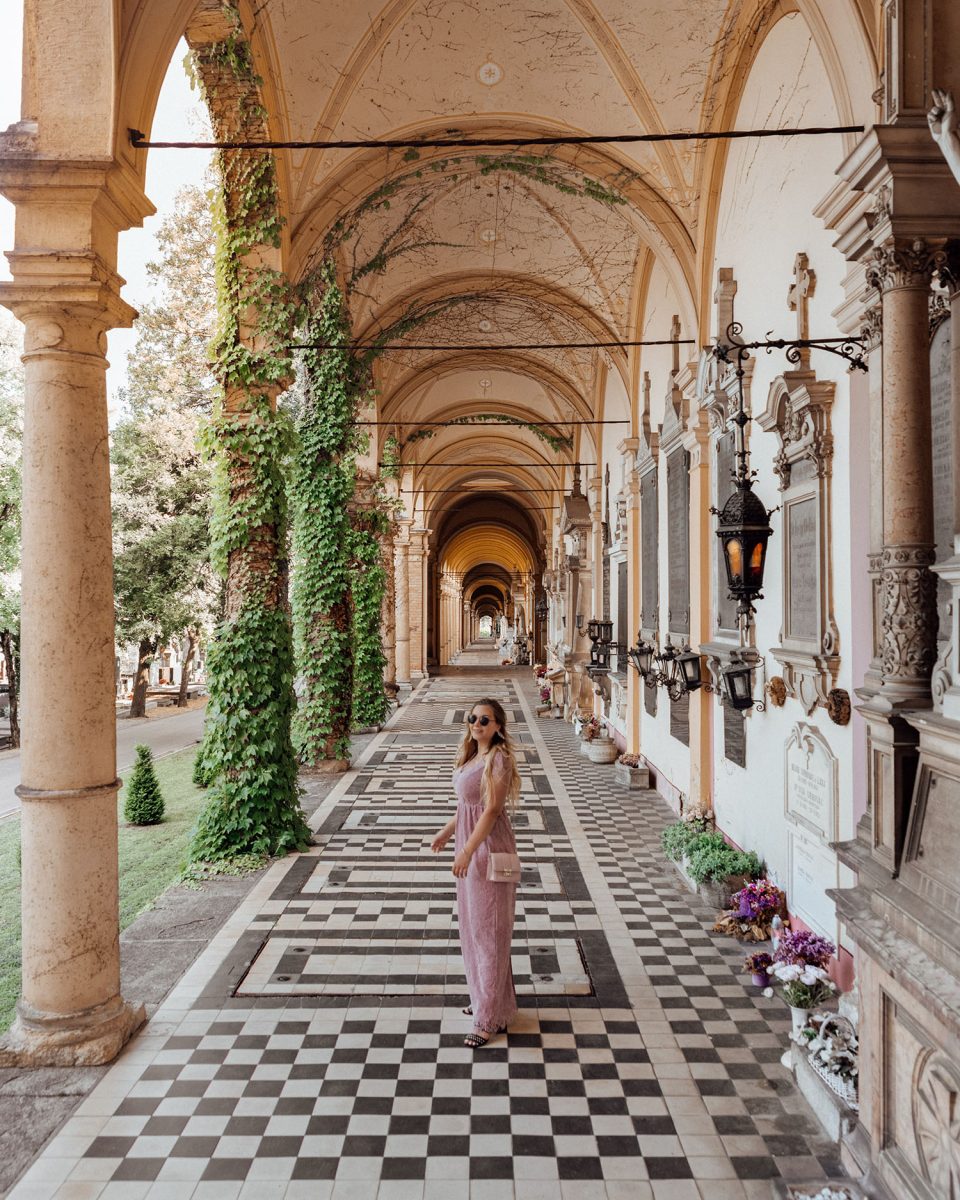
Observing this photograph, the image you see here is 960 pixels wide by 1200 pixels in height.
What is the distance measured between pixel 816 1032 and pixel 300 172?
8555 mm

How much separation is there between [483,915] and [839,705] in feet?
7.94

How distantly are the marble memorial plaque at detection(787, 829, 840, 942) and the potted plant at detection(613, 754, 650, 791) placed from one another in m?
5.75

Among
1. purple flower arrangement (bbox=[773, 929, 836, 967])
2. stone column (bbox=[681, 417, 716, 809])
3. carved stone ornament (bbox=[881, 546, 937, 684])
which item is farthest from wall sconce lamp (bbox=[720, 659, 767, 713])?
carved stone ornament (bbox=[881, 546, 937, 684])

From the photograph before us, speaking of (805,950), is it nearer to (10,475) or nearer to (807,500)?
(807,500)

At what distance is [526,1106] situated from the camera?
414 cm

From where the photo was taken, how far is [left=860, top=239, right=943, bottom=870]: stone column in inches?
139

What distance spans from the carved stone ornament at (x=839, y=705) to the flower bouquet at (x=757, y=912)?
5.62 feet

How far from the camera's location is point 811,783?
582 cm

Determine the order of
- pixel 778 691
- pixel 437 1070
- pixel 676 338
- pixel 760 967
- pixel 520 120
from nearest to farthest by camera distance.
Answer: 1. pixel 437 1070
2. pixel 760 967
3. pixel 778 691
4. pixel 520 120
5. pixel 676 338

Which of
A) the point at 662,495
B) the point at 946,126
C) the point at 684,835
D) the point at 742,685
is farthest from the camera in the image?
the point at 662,495

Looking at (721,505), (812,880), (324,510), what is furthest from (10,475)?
(812,880)

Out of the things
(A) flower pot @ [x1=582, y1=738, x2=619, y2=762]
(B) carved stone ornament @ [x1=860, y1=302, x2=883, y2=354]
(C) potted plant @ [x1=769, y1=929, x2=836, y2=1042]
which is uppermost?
(B) carved stone ornament @ [x1=860, y1=302, x2=883, y2=354]

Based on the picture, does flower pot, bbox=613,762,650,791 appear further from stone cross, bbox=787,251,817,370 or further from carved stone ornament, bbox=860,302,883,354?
carved stone ornament, bbox=860,302,883,354

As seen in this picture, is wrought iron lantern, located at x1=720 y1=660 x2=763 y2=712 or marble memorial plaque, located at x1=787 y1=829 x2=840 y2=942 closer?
marble memorial plaque, located at x1=787 y1=829 x2=840 y2=942
